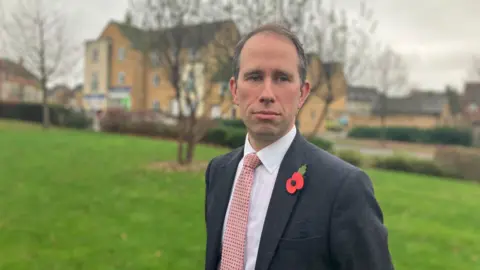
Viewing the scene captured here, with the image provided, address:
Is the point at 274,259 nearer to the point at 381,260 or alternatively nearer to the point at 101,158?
the point at 381,260

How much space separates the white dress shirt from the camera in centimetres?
146

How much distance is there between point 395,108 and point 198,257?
52604mm

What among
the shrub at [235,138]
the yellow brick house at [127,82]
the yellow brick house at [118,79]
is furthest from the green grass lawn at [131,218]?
the yellow brick house at [118,79]

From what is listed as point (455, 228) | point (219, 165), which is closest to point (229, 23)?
point (455, 228)

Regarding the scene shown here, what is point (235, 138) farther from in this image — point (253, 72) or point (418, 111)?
point (418, 111)

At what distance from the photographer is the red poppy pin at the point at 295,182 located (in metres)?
1.39

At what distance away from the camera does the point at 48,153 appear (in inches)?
531

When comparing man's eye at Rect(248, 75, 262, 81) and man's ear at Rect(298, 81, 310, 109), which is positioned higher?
man's eye at Rect(248, 75, 262, 81)

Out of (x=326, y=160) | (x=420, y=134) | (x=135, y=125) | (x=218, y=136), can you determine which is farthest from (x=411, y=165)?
(x=326, y=160)

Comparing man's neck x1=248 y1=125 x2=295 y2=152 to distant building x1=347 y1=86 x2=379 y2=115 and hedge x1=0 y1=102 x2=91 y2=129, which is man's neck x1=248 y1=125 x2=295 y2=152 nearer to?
hedge x1=0 y1=102 x2=91 y2=129

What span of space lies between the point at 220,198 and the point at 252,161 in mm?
226

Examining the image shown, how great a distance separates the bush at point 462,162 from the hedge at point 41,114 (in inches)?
820

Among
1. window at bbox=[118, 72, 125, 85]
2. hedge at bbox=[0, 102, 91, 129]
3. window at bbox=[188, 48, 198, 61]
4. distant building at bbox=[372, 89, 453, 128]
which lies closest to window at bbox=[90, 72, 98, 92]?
window at bbox=[118, 72, 125, 85]

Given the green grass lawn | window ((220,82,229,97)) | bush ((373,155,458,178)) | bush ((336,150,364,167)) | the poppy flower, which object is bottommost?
bush ((373,155,458,178))
